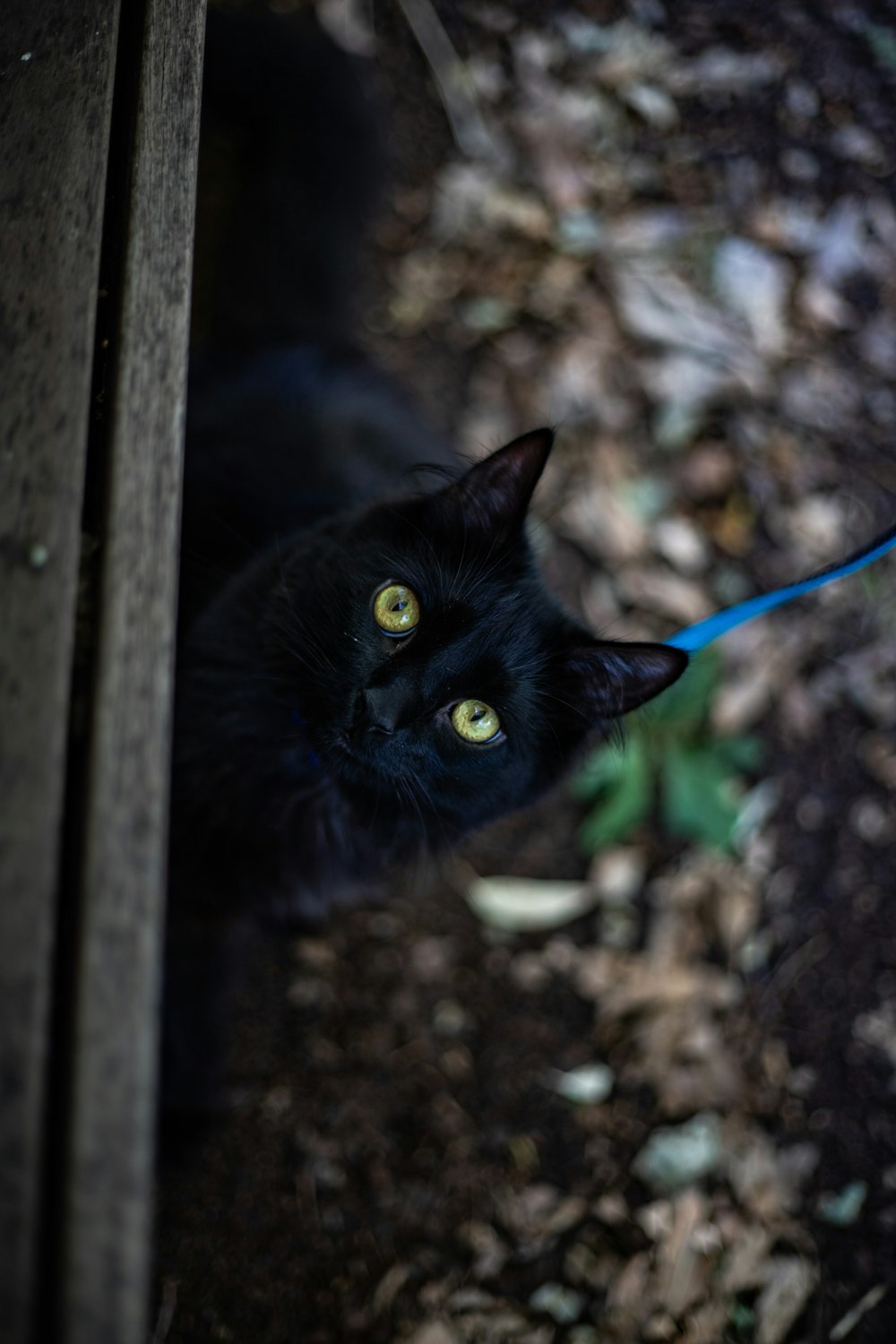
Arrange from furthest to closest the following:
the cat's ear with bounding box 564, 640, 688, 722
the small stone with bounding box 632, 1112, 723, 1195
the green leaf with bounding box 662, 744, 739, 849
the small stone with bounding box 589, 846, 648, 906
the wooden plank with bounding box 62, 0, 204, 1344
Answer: the small stone with bounding box 589, 846, 648, 906 → the green leaf with bounding box 662, 744, 739, 849 → the small stone with bounding box 632, 1112, 723, 1195 → the cat's ear with bounding box 564, 640, 688, 722 → the wooden plank with bounding box 62, 0, 204, 1344

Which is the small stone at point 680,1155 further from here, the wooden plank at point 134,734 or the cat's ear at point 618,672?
the wooden plank at point 134,734

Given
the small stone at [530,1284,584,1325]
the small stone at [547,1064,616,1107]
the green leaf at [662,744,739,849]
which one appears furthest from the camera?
the green leaf at [662,744,739,849]

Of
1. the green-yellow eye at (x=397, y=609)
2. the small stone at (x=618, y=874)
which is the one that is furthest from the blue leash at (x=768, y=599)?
the small stone at (x=618, y=874)

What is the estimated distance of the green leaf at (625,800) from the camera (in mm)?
2525

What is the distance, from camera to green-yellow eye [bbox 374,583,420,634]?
1470mm

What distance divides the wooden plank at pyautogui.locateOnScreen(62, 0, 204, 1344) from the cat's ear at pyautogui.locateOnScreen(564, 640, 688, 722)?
0.73 metres

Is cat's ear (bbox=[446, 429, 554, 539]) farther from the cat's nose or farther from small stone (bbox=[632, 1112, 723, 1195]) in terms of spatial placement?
small stone (bbox=[632, 1112, 723, 1195])

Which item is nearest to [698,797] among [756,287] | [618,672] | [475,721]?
[618,672]

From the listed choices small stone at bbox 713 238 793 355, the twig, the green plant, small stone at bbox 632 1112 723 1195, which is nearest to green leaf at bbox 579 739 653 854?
the green plant

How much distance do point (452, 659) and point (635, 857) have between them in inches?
56.7

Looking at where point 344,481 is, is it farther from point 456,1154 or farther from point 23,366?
point 456,1154

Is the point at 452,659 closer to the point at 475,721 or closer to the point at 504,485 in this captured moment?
the point at 475,721

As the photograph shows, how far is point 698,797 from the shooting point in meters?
2.52

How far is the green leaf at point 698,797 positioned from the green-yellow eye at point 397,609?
134cm
